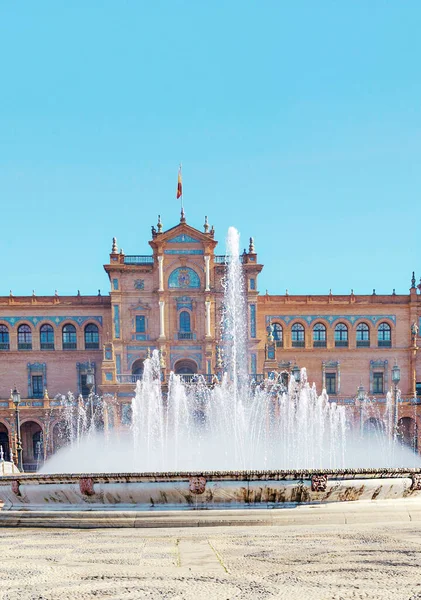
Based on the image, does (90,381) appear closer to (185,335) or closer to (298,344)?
(185,335)

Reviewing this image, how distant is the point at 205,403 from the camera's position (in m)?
34.3

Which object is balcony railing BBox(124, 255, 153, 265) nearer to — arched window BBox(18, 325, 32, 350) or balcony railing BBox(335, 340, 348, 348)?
arched window BBox(18, 325, 32, 350)

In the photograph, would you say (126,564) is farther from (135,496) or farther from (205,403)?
(205,403)

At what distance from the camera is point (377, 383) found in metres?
41.9

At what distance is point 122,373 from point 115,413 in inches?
141

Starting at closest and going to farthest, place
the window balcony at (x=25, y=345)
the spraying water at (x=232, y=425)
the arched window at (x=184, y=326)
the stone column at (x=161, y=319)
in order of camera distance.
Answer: the spraying water at (x=232, y=425)
the stone column at (x=161, y=319)
the arched window at (x=184, y=326)
the window balcony at (x=25, y=345)

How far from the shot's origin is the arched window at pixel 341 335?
42.3 meters

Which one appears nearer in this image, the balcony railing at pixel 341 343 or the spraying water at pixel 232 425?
the spraying water at pixel 232 425

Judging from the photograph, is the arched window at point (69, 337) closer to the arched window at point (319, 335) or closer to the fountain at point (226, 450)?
the fountain at point (226, 450)

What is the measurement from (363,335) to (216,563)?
3751 centimetres

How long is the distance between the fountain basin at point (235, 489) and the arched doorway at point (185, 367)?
29.8 meters

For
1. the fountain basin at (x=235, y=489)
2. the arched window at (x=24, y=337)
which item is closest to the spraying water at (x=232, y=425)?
the arched window at (x=24, y=337)

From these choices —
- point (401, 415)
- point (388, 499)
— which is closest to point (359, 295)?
point (401, 415)

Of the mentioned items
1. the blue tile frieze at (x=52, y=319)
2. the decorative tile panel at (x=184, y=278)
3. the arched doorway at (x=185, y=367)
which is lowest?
the arched doorway at (x=185, y=367)
